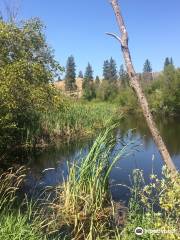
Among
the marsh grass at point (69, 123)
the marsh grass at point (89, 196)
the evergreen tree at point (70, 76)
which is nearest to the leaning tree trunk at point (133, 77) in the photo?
the marsh grass at point (89, 196)

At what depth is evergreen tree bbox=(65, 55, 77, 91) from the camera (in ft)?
297

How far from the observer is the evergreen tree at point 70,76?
90.4m

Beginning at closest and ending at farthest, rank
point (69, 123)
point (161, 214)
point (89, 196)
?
1. point (161, 214)
2. point (89, 196)
3. point (69, 123)

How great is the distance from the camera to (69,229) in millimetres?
8352

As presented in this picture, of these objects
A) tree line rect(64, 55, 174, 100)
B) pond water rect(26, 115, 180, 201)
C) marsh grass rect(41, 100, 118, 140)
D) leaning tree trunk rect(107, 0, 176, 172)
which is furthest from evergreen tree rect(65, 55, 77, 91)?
leaning tree trunk rect(107, 0, 176, 172)

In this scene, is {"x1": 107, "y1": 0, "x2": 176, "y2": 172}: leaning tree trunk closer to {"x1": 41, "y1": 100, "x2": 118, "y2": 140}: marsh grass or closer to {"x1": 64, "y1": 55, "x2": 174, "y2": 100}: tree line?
{"x1": 41, "y1": 100, "x2": 118, "y2": 140}: marsh grass

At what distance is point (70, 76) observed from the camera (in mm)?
92750

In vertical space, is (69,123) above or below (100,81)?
below

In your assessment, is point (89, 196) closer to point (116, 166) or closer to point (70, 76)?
point (116, 166)

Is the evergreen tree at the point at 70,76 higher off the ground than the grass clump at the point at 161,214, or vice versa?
the evergreen tree at the point at 70,76

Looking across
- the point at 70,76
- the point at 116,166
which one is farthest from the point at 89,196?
the point at 70,76

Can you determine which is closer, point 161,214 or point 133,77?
point 161,214

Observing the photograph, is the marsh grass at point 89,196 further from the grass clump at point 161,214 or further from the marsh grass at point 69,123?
the marsh grass at point 69,123

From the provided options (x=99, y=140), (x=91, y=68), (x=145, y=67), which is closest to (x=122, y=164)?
(x=99, y=140)
